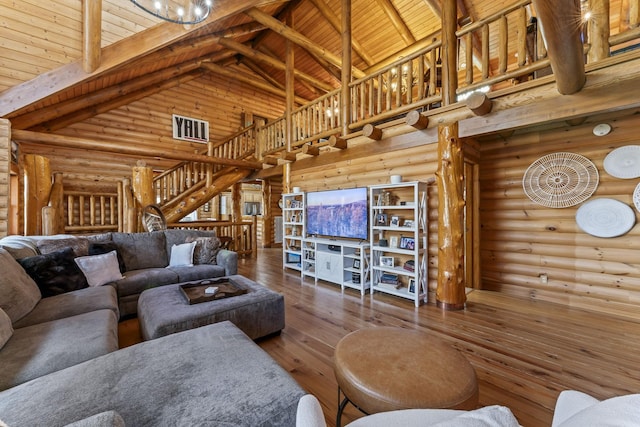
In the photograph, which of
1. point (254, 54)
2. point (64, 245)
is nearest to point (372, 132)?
point (64, 245)

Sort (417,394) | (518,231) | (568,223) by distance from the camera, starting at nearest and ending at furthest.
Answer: (417,394) → (568,223) → (518,231)

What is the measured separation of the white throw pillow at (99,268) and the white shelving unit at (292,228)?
280cm

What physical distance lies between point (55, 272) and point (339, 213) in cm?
341

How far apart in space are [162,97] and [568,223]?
8.31m

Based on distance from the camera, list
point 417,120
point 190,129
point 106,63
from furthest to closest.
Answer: point 190,129 → point 106,63 → point 417,120

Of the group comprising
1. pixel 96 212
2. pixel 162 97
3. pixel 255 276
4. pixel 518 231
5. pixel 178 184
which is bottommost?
pixel 255 276

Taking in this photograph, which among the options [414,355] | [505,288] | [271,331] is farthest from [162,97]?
[505,288]

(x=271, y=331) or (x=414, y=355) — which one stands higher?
(x=414, y=355)

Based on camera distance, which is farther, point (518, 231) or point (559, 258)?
point (518, 231)

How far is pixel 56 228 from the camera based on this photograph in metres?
4.41

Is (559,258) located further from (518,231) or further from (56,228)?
(56,228)

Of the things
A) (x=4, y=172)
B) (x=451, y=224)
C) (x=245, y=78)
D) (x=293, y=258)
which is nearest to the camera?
→ (x=451, y=224)

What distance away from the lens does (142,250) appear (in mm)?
3535

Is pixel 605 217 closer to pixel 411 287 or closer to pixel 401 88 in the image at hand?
pixel 411 287
